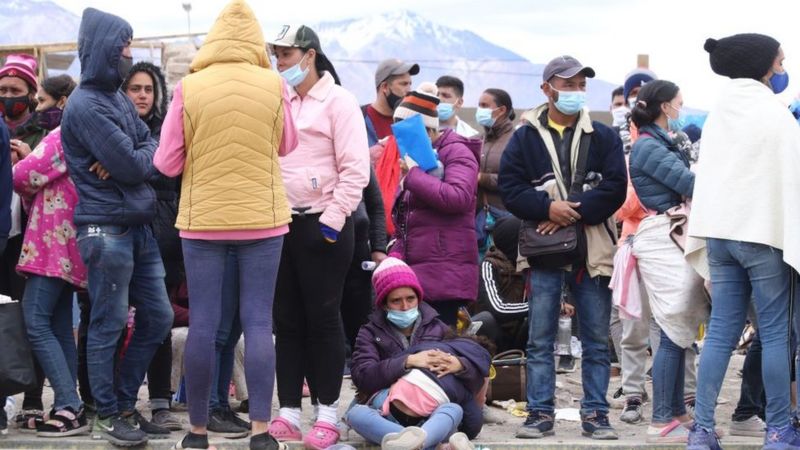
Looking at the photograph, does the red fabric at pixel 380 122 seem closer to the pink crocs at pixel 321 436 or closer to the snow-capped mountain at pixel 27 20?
the pink crocs at pixel 321 436

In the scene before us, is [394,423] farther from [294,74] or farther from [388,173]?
[388,173]

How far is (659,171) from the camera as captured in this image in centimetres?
751

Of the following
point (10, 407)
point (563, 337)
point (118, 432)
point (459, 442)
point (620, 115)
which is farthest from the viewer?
point (620, 115)

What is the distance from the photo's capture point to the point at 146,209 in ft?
22.8

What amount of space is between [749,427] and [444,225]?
2167mm

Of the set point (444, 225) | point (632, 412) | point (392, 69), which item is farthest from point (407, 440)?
point (392, 69)

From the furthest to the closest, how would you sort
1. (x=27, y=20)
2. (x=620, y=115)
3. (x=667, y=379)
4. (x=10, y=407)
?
(x=27, y=20)
(x=620, y=115)
(x=10, y=407)
(x=667, y=379)

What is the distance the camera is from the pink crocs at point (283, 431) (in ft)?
23.2

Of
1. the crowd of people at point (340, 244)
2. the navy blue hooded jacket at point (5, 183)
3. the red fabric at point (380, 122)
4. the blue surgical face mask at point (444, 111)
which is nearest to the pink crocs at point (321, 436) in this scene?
the crowd of people at point (340, 244)

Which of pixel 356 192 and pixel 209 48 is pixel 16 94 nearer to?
pixel 209 48

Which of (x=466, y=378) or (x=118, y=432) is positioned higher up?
(x=466, y=378)

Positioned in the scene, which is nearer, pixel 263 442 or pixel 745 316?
pixel 263 442

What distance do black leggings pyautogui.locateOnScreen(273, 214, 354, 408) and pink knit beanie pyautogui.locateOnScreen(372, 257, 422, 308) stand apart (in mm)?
286

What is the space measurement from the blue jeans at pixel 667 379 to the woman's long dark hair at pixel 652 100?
1266mm
